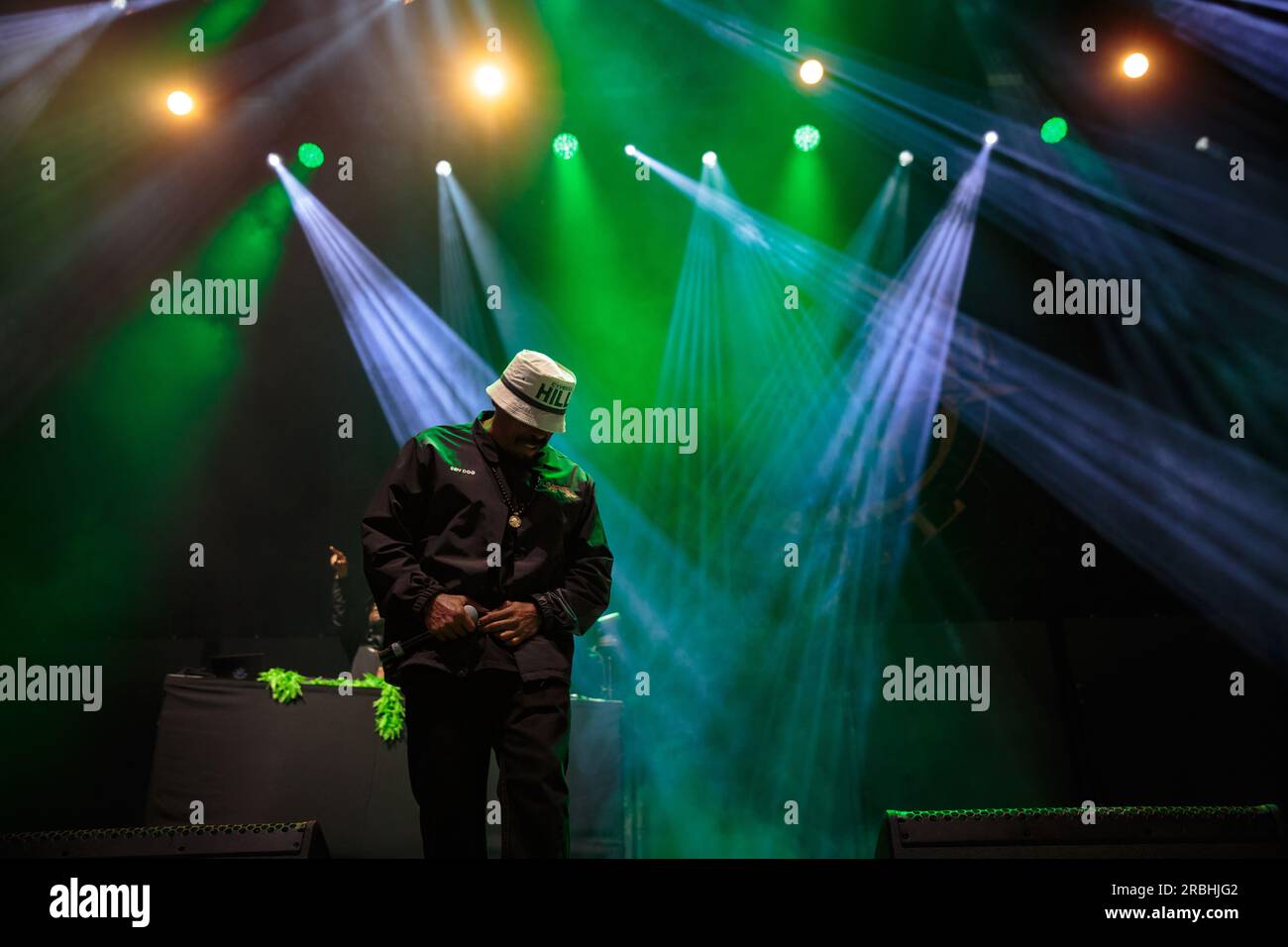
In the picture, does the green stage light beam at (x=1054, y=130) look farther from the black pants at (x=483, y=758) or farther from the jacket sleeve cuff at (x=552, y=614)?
the black pants at (x=483, y=758)

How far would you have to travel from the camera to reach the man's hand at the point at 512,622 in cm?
276

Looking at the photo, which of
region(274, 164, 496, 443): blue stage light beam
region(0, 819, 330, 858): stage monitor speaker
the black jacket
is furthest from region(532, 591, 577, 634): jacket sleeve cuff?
region(274, 164, 496, 443): blue stage light beam

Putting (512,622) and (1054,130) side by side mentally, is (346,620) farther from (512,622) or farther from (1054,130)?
(1054,130)

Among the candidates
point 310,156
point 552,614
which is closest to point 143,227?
point 310,156

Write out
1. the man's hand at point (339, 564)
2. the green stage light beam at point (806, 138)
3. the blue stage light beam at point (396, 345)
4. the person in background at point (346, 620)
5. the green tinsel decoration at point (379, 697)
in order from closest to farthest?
1. the green tinsel decoration at point (379, 697)
2. the person in background at point (346, 620)
3. the man's hand at point (339, 564)
4. the green stage light beam at point (806, 138)
5. the blue stage light beam at point (396, 345)

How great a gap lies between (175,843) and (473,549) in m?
1.37

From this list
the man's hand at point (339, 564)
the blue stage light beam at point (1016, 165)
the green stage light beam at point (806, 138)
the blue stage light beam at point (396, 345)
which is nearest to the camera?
the blue stage light beam at point (1016, 165)

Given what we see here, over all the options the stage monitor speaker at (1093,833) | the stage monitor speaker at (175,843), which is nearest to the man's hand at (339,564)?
the stage monitor speaker at (175,843)

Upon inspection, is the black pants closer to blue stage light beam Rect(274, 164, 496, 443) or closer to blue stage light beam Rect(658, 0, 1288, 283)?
blue stage light beam Rect(274, 164, 496, 443)

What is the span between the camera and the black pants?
2.65 meters

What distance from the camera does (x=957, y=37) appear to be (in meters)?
6.74

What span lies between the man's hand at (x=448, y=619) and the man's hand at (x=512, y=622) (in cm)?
7
